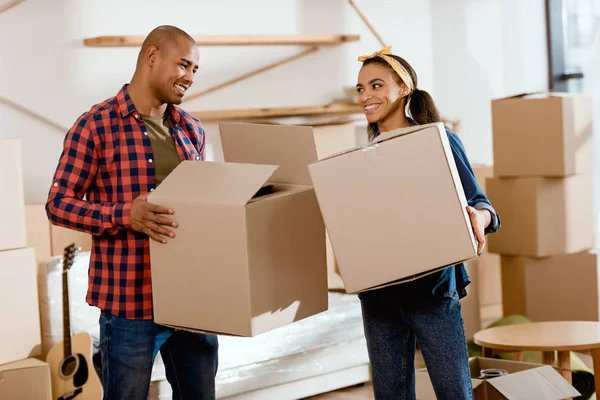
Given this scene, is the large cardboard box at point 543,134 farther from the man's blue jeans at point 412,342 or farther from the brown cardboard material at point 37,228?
the man's blue jeans at point 412,342

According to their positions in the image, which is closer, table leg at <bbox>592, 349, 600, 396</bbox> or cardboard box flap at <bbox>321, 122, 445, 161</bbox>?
cardboard box flap at <bbox>321, 122, 445, 161</bbox>

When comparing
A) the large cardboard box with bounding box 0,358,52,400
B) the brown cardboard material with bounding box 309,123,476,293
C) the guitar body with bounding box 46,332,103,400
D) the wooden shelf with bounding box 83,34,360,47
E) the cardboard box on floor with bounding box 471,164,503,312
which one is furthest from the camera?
the cardboard box on floor with bounding box 471,164,503,312

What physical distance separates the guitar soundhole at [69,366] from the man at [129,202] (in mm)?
1312

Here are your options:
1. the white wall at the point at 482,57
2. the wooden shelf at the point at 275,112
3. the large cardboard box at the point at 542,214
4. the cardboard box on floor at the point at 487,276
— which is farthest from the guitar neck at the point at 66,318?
the white wall at the point at 482,57

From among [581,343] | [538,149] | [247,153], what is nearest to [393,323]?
[247,153]

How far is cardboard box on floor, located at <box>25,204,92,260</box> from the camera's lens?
137 inches

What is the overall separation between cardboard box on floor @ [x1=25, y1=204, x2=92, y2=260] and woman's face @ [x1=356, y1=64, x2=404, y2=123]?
5.93 ft

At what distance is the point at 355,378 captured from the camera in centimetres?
371

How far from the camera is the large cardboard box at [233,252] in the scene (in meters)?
1.74

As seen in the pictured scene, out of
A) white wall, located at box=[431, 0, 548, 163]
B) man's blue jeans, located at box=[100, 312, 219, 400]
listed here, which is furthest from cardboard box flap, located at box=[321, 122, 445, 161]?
white wall, located at box=[431, 0, 548, 163]

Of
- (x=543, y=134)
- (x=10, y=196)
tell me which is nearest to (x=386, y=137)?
(x=10, y=196)

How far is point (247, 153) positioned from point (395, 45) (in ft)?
9.26

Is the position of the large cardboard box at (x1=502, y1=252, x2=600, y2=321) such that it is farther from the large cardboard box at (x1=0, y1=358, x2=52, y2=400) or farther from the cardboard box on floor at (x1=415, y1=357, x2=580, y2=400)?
the large cardboard box at (x1=0, y1=358, x2=52, y2=400)

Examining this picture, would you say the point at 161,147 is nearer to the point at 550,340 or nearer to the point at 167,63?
the point at 167,63
